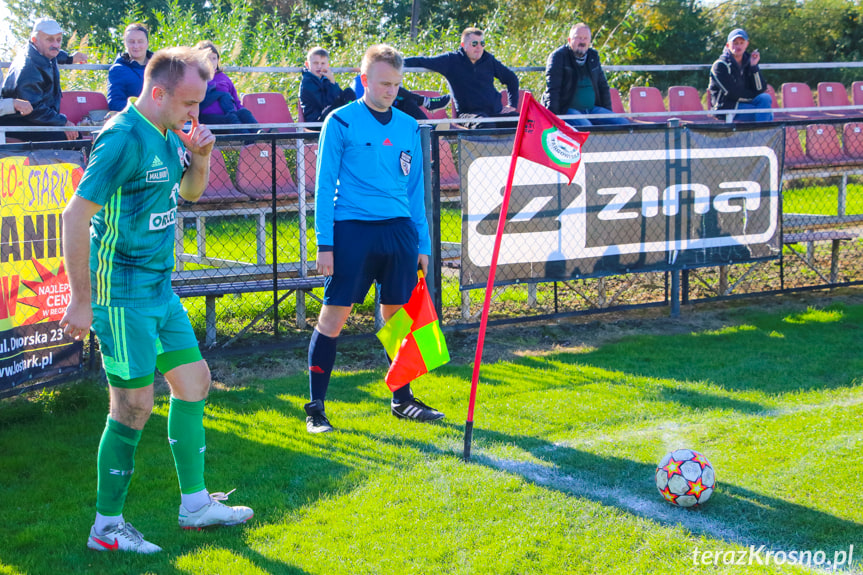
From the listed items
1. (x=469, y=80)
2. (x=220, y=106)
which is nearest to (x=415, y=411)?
(x=220, y=106)

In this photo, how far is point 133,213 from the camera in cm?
347

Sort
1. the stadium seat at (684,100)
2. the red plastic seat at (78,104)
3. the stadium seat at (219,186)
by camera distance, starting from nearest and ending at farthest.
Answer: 1. the stadium seat at (219,186)
2. the red plastic seat at (78,104)
3. the stadium seat at (684,100)

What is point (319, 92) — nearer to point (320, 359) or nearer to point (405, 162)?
point (405, 162)

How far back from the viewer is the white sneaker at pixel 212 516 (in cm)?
387

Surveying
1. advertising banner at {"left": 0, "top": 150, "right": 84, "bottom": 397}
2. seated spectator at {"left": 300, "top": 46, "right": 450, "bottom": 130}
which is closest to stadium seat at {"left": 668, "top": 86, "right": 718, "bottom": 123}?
seated spectator at {"left": 300, "top": 46, "right": 450, "bottom": 130}

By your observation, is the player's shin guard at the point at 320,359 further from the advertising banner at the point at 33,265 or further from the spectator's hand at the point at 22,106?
the spectator's hand at the point at 22,106

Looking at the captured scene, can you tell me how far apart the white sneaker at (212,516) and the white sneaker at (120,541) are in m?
0.21

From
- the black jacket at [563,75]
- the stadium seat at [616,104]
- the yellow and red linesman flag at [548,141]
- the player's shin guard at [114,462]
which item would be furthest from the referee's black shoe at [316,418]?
the stadium seat at [616,104]

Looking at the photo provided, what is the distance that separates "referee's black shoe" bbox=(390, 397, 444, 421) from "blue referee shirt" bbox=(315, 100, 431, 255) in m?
1.22

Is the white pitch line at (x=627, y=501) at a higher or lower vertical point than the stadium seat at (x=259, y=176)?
lower

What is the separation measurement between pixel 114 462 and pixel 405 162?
2.53 metres

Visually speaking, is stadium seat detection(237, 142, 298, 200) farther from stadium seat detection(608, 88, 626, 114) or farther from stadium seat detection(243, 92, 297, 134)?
stadium seat detection(608, 88, 626, 114)

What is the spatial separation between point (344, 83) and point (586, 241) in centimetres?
990

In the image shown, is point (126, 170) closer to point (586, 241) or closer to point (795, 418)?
point (795, 418)
